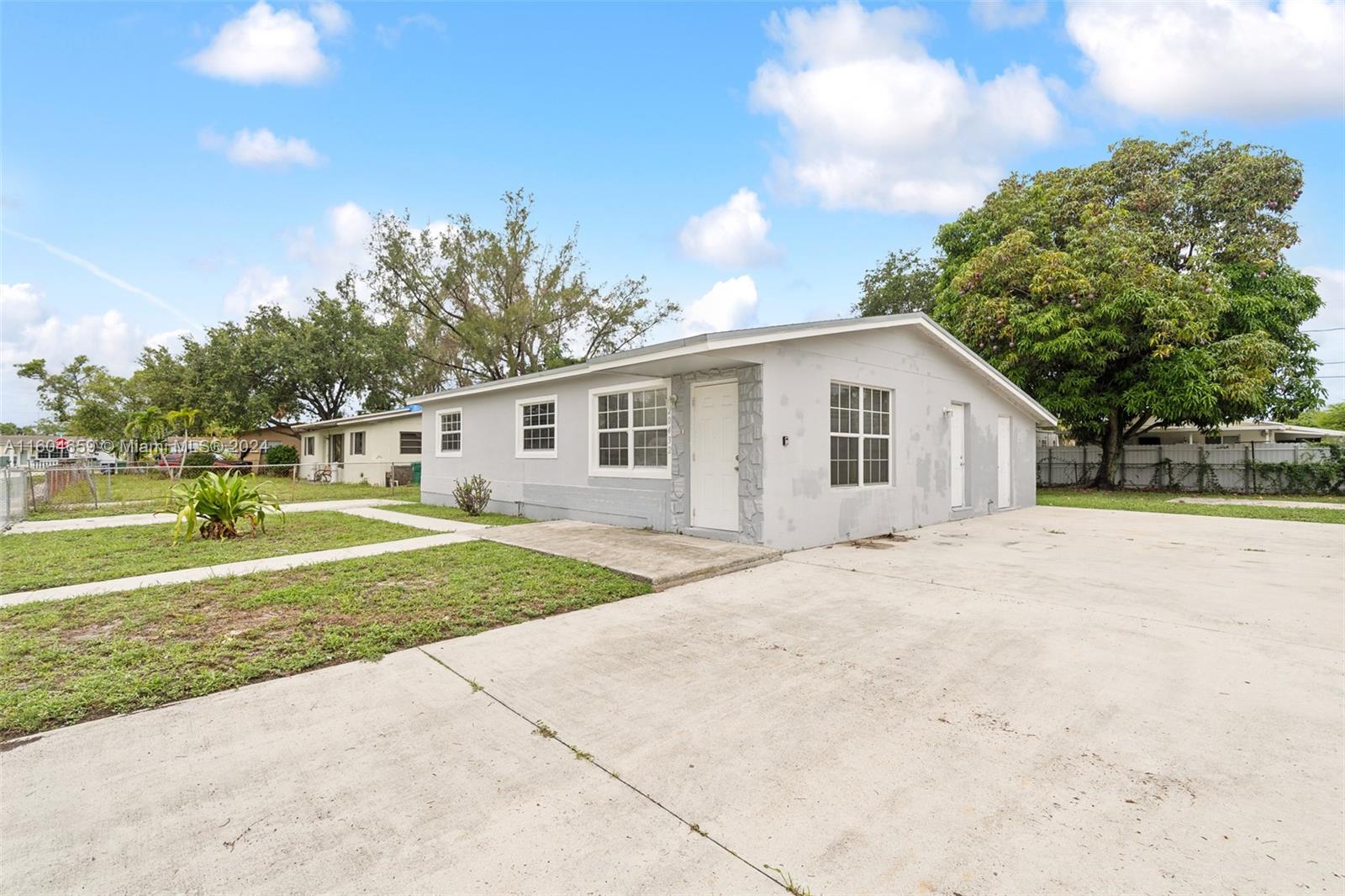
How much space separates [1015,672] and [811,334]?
16.7 feet

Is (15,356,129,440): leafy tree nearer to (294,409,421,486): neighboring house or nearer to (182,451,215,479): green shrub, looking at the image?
(182,451,215,479): green shrub

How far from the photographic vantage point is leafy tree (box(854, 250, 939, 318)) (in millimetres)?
28141

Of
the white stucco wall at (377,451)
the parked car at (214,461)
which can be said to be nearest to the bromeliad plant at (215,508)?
the white stucco wall at (377,451)

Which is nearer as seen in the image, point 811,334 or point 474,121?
point 811,334

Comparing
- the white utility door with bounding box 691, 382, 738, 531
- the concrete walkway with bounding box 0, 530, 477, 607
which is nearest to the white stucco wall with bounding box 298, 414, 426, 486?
the concrete walkway with bounding box 0, 530, 477, 607

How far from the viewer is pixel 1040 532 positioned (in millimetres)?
9867

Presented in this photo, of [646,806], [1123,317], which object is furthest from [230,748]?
[1123,317]

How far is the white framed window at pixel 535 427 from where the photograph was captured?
1134cm

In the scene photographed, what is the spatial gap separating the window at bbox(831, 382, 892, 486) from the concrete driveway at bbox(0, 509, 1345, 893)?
4.28 meters

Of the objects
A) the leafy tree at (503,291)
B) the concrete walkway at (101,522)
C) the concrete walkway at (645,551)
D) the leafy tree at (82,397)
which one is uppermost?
the leafy tree at (503,291)

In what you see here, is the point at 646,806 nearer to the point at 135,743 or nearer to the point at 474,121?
the point at 135,743

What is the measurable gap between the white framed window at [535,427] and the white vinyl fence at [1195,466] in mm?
18543

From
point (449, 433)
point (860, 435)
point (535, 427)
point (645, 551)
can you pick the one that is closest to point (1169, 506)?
point (860, 435)

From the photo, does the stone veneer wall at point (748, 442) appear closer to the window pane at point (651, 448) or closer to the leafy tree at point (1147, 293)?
the window pane at point (651, 448)
